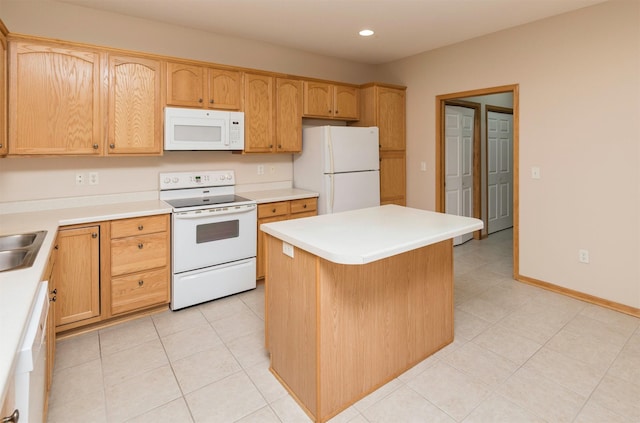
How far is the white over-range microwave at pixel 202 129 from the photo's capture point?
3135mm

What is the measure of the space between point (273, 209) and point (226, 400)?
1.96 meters

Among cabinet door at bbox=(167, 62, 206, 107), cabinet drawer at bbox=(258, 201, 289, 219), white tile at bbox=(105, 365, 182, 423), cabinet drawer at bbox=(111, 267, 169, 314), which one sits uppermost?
cabinet door at bbox=(167, 62, 206, 107)

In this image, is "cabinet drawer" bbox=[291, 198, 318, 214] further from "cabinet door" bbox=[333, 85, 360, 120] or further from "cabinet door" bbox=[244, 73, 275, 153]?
"cabinet door" bbox=[333, 85, 360, 120]

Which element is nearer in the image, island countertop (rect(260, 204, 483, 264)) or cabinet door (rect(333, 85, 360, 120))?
island countertop (rect(260, 204, 483, 264))

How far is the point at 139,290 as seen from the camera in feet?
9.49

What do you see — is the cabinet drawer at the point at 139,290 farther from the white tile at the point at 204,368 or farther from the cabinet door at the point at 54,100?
the cabinet door at the point at 54,100

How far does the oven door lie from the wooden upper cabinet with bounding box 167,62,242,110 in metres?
1.00

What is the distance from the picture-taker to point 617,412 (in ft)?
6.02

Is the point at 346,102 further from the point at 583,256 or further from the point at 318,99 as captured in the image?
the point at 583,256

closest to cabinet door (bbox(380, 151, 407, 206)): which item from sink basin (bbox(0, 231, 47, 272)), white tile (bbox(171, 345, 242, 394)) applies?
white tile (bbox(171, 345, 242, 394))

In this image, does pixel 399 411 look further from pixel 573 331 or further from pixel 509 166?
pixel 509 166

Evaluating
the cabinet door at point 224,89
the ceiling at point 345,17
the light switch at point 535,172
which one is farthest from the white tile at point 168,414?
the light switch at point 535,172

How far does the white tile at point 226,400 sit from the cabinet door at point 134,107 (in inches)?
79.9

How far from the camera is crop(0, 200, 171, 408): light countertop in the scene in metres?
0.99
